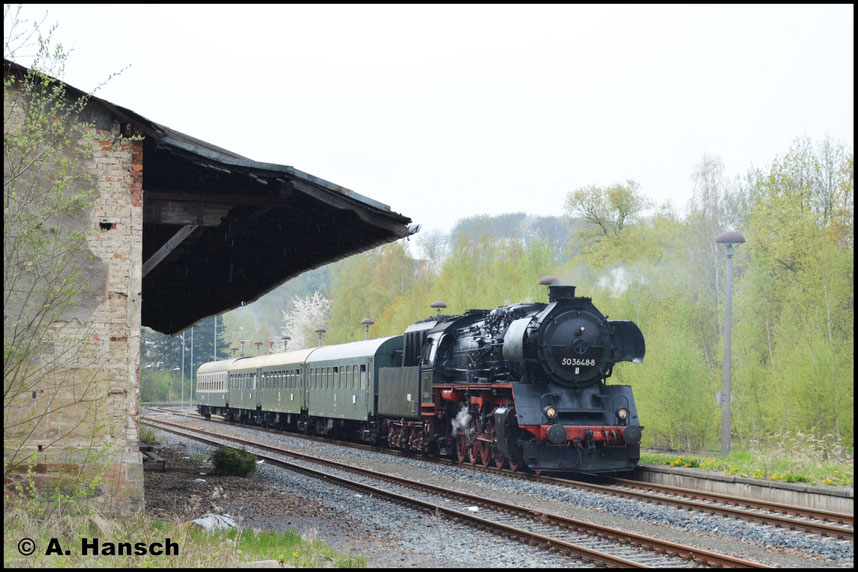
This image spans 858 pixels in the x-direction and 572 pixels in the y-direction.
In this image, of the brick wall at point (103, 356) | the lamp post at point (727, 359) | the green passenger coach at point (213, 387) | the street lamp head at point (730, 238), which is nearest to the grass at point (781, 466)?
the lamp post at point (727, 359)

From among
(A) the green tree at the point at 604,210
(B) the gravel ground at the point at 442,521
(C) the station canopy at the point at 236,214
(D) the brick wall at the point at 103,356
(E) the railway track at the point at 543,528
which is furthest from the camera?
(A) the green tree at the point at 604,210

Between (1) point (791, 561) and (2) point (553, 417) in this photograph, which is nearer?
(1) point (791, 561)

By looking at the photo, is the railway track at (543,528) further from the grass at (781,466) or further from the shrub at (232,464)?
the grass at (781,466)

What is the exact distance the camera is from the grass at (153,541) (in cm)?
667

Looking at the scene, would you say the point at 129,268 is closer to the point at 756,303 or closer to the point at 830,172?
the point at 756,303

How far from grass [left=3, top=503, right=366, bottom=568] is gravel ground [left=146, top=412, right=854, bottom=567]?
0.37 m

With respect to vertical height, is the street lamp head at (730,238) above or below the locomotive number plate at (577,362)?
above

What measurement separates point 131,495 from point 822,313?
62.3 ft

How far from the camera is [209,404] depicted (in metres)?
44.1

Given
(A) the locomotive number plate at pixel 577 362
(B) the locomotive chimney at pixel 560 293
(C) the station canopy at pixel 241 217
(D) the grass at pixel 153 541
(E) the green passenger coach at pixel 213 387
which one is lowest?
(E) the green passenger coach at pixel 213 387

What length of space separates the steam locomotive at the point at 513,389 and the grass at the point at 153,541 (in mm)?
6816

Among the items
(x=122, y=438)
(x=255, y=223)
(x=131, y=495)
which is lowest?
(x=131, y=495)

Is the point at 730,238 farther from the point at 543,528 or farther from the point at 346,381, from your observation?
the point at 346,381

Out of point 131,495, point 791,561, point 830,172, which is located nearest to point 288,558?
point 131,495
